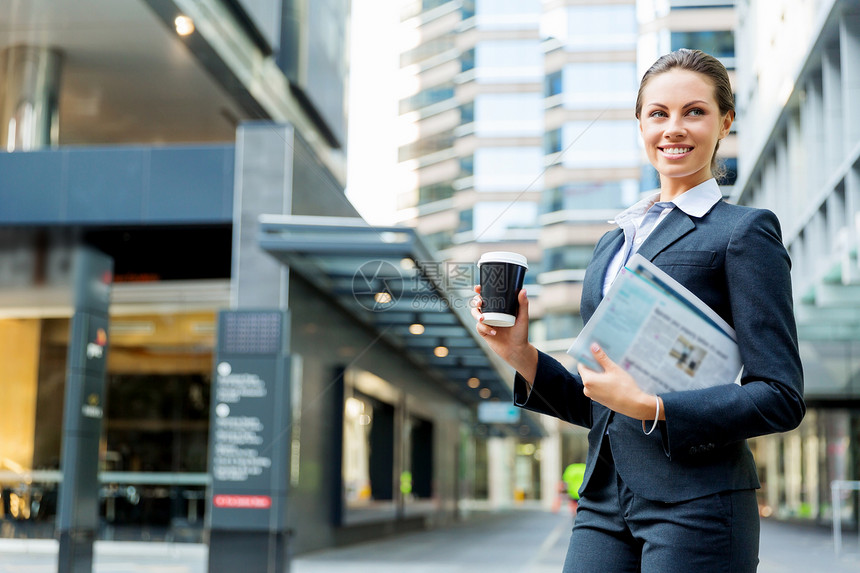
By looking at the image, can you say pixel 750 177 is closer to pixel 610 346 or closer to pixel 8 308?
pixel 610 346

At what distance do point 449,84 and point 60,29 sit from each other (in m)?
4.82

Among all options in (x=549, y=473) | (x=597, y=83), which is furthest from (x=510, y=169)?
(x=549, y=473)

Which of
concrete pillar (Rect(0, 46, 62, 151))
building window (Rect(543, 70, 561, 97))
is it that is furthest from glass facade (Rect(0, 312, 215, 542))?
building window (Rect(543, 70, 561, 97))

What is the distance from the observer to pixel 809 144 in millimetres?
4848

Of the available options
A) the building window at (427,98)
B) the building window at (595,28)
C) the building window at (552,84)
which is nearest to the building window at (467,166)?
the building window at (427,98)

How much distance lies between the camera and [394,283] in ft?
13.5

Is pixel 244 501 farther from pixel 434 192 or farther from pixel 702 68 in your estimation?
pixel 702 68

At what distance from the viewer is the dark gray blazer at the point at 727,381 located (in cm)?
137

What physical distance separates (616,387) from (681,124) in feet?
1.44

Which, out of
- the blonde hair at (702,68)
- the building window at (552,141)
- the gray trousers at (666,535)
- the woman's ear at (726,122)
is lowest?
the gray trousers at (666,535)

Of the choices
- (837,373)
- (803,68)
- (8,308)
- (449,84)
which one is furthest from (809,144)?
(8,308)

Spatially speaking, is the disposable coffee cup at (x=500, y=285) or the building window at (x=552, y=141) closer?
the disposable coffee cup at (x=500, y=285)

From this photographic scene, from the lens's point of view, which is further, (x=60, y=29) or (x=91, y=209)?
(x=91, y=209)

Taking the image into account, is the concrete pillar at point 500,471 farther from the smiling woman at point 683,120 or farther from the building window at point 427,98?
the smiling woman at point 683,120
